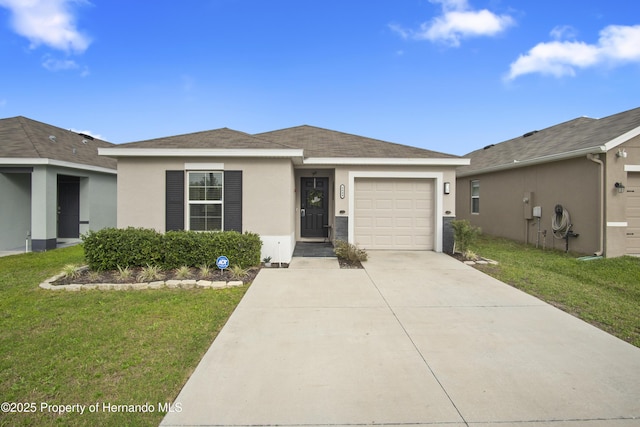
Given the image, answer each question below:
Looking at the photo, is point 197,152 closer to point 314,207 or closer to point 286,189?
point 286,189

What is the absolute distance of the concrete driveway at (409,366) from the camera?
244 cm

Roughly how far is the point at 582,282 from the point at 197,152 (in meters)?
8.73

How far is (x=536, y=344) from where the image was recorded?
3637 mm

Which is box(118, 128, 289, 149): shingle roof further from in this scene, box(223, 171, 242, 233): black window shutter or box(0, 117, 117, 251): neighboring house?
box(0, 117, 117, 251): neighboring house

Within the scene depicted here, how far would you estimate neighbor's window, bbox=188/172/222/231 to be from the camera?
7.95 meters

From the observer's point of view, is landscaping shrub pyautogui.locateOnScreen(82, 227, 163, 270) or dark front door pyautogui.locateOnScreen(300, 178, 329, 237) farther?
dark front door pyautogui.locateOnScreen(300, 178, 329, 237)

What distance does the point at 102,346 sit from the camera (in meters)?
3.51

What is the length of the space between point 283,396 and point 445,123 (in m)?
16.1

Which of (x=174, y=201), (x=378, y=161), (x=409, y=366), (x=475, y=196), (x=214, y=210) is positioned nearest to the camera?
(x=409, y=366)

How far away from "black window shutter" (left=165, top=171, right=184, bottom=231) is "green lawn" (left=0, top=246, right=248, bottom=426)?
2489mm

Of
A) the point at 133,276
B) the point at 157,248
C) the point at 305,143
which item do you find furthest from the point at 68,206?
the point at 305,143

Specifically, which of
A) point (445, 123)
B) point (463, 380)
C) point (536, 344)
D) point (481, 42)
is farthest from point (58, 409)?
point (445, 123)

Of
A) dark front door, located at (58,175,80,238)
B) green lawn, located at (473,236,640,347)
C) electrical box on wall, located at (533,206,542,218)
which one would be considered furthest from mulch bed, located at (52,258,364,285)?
electrical box on wall, located at (533,206,542,218)

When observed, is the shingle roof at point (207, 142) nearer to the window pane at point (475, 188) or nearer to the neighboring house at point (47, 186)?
the neighboring house at point (47, 186)
